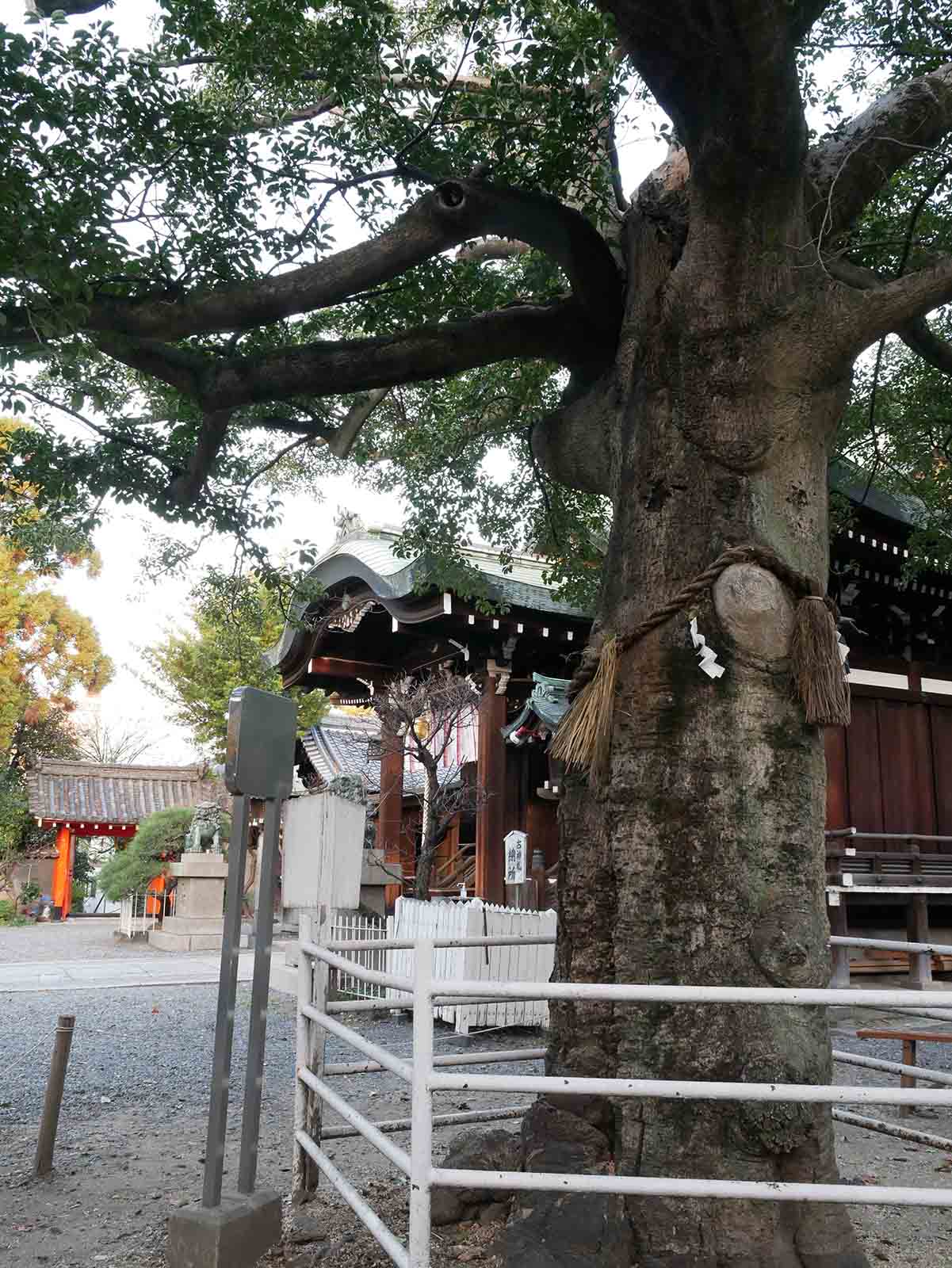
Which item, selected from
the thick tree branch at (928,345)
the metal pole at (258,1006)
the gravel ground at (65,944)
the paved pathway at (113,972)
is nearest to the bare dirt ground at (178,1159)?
the metal pole at (258,1006)

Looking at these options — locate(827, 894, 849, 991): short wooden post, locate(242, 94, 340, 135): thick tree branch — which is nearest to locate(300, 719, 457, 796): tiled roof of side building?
locate(827, 894, 849, 991): short wooden post

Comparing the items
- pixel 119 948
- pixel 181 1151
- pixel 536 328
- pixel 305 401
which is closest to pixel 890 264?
pixel 536 328

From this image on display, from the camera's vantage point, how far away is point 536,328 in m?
4.71

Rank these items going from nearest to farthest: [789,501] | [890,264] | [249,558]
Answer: [789,501] → [890,264] → [249,558]

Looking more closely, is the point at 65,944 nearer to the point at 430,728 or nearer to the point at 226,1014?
the point at 430,728

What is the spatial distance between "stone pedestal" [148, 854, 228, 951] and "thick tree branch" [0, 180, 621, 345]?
15.3 meters

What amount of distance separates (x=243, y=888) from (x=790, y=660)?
2.15 meters

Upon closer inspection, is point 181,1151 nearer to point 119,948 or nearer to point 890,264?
point 890,264

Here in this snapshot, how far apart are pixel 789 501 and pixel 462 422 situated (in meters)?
5.45

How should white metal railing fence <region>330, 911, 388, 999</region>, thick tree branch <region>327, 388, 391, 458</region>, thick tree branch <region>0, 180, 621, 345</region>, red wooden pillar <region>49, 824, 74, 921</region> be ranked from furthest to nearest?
red wooden pillar <region>49, 824, 74, 921</region>, white metal railing fence <region>330, 911, 388, 999</region>, thick tree branch <region>327, 388, 391, 458</region>, thick tree branch <region>0, 180, 621, 345</region>

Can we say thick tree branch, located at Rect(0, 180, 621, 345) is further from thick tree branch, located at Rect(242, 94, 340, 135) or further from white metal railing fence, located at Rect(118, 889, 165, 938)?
white metal railing fence, located at Rect(118, 889, 165, 938)

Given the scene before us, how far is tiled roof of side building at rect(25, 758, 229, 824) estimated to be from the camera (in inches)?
1076

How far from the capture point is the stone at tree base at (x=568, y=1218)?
2.99 metres

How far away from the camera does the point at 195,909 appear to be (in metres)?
18.3
